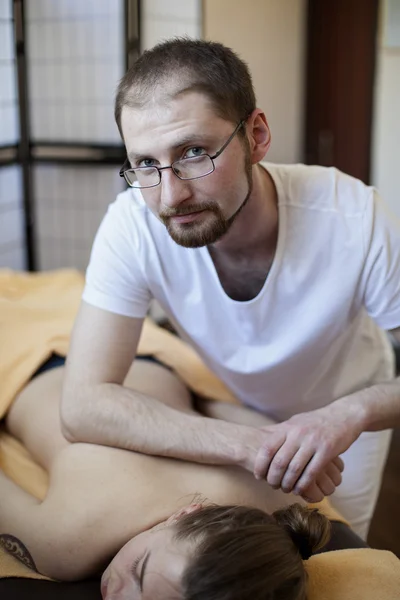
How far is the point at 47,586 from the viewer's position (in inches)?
46.7

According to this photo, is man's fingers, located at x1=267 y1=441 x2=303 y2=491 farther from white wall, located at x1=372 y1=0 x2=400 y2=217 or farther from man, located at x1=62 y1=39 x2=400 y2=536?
white wall, located at x1=372 y1=0 x2=400 y2=217

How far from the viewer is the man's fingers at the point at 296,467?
118 centimetres

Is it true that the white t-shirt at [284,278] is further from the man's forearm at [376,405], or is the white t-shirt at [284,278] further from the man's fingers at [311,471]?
the man's fingers at [311,471]

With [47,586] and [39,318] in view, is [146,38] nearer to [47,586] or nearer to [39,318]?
[39,318]

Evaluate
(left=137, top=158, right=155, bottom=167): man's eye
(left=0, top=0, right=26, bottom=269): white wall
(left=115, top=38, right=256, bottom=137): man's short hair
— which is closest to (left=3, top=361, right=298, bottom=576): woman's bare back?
(left=137, top=158, right=155, bottom=167): man's eye

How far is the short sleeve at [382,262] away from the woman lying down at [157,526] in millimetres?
315

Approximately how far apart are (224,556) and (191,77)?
74cm

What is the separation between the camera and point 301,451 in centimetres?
118

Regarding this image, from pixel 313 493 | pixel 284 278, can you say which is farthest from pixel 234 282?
pixel 313 493

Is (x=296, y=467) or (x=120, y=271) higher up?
(x=120, y=271)

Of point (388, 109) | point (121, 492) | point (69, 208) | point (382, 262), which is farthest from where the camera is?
point (388, 109)

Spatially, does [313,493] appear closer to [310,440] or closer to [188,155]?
[310,440]

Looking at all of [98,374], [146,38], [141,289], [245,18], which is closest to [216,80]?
[141,289]

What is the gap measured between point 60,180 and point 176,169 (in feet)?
7.72
